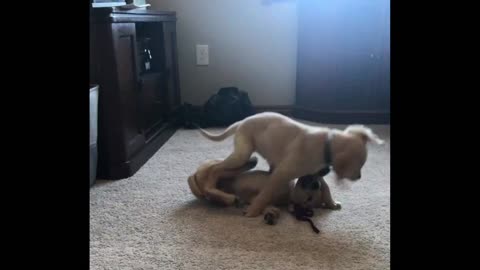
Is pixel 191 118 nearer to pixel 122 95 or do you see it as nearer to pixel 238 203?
pixel 122 95

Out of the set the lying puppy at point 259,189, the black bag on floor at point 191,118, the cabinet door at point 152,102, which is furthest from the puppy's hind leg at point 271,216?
the black bag on floor at point 191,118

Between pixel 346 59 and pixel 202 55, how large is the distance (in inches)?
28.4

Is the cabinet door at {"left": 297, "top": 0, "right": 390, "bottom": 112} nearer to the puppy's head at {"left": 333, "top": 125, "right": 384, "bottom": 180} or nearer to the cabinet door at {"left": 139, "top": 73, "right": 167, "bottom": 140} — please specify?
the cabinet door at {"left": 139, "top": 73, "right": 167, "bottom": 140}

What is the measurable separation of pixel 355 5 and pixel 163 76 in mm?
921

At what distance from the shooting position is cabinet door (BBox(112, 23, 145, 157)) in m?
1.65

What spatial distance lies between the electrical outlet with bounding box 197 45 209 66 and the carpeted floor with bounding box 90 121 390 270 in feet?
3.77

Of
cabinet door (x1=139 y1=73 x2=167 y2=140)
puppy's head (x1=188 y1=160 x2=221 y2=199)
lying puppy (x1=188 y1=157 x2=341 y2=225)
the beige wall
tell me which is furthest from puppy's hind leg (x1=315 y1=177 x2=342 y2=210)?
the beige wall

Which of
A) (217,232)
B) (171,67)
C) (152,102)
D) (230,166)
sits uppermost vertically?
(171,67)

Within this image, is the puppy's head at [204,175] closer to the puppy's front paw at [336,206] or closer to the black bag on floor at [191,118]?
the puppy's front paw at [336,206]

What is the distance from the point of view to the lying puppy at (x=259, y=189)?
4.36 feet

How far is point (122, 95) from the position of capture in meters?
1.66

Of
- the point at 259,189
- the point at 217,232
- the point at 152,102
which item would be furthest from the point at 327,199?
the point at 152,102
